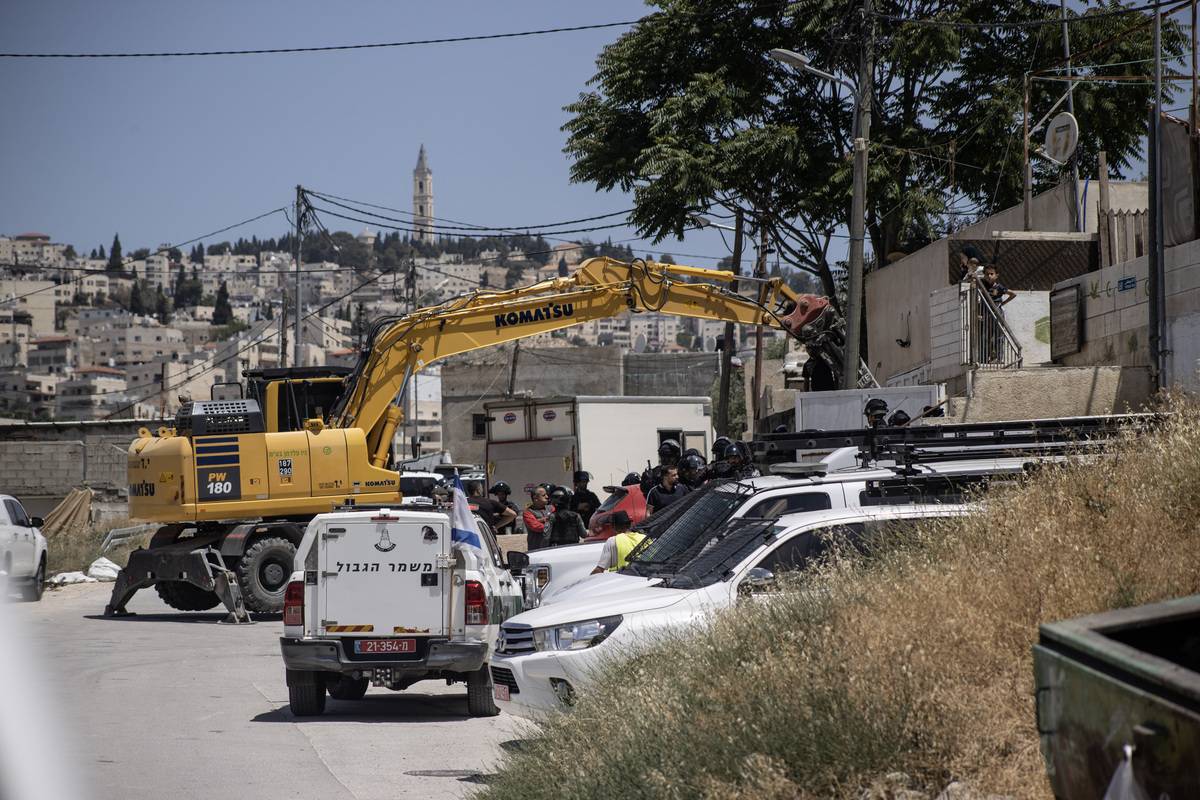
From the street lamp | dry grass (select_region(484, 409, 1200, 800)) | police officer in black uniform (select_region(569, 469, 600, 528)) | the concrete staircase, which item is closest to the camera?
dry grass (select_region(484, 409, 1200, 800))

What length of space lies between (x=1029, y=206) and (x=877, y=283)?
4.34 metres

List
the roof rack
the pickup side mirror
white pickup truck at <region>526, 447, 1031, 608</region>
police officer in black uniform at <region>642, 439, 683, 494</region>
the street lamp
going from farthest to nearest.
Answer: the street lamp → police officer in black uniform at <region>642, 439, 683, 494</region> → the roof rack → white pickup truck at <region>526, 447, 1031, 608</region> → the pickup side mirror

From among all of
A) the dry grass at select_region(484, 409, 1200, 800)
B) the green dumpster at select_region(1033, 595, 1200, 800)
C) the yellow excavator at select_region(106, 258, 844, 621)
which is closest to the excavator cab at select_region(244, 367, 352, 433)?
the yellow excavator at select_region(106, 258, 844, 621)

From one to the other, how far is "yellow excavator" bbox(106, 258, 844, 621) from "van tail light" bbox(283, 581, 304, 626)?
29.7ft

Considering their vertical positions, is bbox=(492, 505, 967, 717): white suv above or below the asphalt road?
above

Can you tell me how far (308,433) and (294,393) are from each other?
1.26 metres

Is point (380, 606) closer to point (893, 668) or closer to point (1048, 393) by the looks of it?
point (893, 668)

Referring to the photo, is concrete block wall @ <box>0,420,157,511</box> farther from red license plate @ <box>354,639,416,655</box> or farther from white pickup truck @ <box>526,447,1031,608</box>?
white pickup truck @ <box>526,447,1031,608</box>

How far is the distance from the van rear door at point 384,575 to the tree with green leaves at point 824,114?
19.9m

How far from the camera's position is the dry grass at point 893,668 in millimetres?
5566

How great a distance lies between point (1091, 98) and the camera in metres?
31.1

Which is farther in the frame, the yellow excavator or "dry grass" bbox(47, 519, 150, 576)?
"dry grass" bbox(47, 519, 150, 576)

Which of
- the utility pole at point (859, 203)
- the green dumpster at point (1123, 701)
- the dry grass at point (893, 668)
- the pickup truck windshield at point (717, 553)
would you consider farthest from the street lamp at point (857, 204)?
Answer: the green dumpster at point (1123, 701)

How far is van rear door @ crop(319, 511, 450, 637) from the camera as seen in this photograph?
1177 cm
